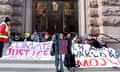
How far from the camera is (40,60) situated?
11641 mm

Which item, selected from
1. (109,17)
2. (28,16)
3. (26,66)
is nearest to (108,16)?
(109,17)

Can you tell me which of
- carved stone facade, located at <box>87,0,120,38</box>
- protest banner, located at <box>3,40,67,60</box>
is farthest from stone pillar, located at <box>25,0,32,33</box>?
carved stone facade, located at <box>87,0,120,38</box>

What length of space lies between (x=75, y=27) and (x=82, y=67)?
6.07 m

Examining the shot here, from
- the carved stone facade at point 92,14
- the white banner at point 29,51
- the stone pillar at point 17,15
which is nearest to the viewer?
the white banner at point 29,51

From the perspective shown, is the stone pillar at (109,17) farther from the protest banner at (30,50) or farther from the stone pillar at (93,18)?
the protest banner at (30,50)

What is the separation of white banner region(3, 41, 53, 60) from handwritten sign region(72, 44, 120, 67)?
1.23m

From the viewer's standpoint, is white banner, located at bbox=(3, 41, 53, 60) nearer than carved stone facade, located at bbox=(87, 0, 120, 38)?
Yes

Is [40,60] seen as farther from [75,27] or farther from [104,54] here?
[75,27]

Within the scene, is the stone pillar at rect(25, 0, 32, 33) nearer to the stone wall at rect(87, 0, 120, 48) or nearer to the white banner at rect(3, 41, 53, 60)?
the white banner at rect(3, 41, 53, 60)

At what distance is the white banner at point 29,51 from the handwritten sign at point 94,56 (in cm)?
123

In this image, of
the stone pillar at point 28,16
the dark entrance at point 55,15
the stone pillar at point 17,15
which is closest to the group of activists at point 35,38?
the stone pillar at point 17,15

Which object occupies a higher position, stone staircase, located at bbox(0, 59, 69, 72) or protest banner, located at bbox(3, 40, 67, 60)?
protest banner, located at bbox(3, 40, 67, 60)

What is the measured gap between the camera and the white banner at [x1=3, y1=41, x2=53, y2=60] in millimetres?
12196

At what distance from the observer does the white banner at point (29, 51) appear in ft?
40.0
